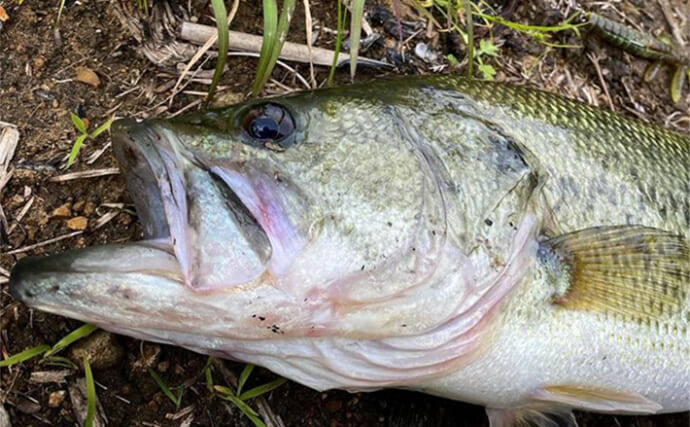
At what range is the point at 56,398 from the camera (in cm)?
230

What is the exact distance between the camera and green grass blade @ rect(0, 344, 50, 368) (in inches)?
87.3

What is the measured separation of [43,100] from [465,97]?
159 centimetres

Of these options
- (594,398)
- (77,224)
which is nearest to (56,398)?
(77,224)

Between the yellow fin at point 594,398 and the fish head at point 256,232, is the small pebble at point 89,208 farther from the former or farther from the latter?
Answer: the yellow fin at point 594,398

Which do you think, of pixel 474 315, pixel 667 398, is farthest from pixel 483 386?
pixel 667 398

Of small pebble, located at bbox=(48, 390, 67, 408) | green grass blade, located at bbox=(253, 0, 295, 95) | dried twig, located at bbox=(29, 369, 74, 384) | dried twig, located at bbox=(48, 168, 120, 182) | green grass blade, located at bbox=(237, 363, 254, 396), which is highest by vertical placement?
green grass blade, located at bbox=(253, 0, 295, 95)

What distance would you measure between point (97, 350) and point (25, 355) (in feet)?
0.73

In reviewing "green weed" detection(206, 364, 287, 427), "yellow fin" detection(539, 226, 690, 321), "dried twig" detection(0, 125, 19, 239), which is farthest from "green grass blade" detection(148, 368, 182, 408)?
"yellow fin" detection(539, 226, 690, 321)

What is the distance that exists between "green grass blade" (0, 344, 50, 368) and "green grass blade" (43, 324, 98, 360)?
2cm

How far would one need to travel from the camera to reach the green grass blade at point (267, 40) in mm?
2338

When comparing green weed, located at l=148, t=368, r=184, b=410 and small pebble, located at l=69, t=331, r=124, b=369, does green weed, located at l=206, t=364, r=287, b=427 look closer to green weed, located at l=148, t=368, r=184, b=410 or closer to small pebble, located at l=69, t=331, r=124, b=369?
green weed, located at l=148, t=368, r=184, b=410

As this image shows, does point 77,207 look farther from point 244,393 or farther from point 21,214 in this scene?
point 244,393

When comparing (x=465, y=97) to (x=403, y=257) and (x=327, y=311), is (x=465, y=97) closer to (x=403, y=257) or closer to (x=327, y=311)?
(x=403, y=257)

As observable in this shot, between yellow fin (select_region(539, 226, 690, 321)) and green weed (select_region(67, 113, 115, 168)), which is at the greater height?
green weed (select_region(67, 113, 115, 168))
